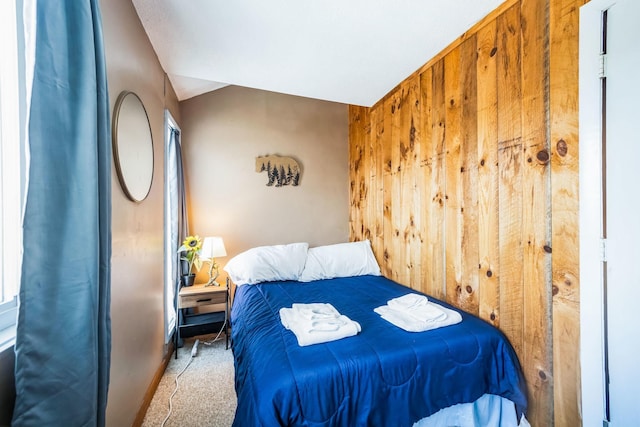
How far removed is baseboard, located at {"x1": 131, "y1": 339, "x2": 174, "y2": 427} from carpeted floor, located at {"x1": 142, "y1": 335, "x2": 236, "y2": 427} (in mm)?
29

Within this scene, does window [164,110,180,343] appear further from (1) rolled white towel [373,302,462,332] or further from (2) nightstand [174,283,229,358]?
(1) rolled white towel [373,302,462,332]

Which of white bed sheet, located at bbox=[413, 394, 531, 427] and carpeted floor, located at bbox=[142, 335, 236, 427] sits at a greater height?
white bed sheet, located at bbox=[413, 394, 531, 427]

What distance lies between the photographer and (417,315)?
58.6 inches

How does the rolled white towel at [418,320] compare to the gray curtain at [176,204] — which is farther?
the gray curtain at [176,204]

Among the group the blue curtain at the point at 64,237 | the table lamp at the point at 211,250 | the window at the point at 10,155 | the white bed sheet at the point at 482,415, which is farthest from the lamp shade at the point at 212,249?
the white bed sheet at the point at 482,415

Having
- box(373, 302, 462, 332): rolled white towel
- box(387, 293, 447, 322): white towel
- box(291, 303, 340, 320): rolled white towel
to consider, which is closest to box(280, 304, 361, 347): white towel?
box(291, 303, 340, 320): rolled white towel

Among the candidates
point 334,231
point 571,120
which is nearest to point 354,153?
point 334,231

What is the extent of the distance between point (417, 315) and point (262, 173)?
2.28 metres

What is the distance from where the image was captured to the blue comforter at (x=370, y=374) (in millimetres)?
1023

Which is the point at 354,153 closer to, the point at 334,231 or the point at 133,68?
the point at 334,231

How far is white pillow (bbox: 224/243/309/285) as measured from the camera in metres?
2.42

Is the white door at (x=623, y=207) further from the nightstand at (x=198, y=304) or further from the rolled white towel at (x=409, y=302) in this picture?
the nightstand at (x=198, y=304)

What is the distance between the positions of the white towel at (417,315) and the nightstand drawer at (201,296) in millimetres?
1494

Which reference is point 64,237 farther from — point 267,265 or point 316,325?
point 267,265
